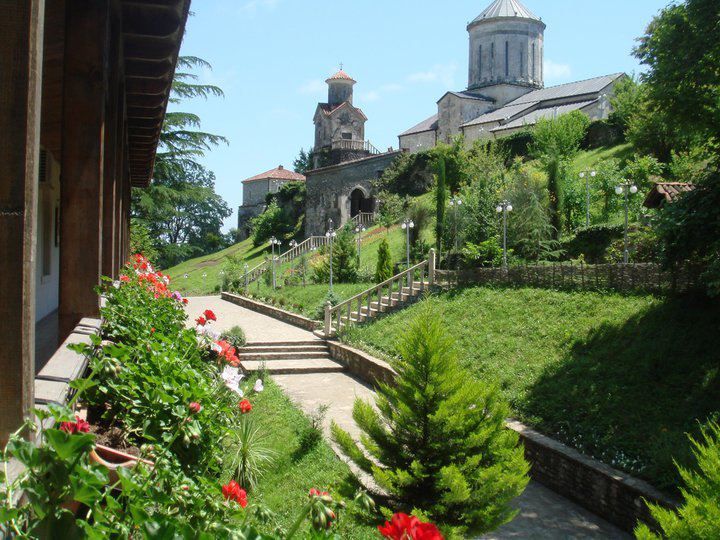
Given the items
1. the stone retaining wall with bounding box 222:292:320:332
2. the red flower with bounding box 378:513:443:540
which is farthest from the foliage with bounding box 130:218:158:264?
the red flower with bounding box 378:513:443:540

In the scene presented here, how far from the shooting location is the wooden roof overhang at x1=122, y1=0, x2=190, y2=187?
5215 mm

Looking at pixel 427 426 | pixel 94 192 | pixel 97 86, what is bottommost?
pixel 427 426

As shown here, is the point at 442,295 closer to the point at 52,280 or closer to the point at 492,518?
the point at 52,280

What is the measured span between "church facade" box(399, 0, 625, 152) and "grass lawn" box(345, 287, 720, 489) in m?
36.7

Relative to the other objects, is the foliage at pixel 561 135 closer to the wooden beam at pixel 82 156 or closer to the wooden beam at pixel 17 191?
the wooden beam at pixel 82 156

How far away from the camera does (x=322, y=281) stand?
3038 centimetres

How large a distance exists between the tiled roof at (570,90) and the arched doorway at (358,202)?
12897 millimetres

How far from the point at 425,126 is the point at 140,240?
35300mm

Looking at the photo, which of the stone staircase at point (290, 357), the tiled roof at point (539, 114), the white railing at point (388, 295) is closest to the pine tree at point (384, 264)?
the white railing at point (388, 295)

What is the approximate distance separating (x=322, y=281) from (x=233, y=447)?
842 inches

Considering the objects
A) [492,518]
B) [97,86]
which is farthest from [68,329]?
[492,518]

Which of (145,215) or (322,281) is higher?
(145,215)

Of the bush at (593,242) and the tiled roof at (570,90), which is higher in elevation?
the tiled roof at (570,90)

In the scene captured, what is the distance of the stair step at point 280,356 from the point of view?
1870cm
